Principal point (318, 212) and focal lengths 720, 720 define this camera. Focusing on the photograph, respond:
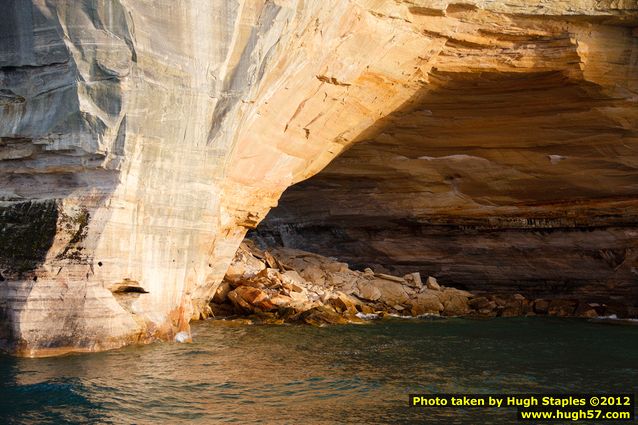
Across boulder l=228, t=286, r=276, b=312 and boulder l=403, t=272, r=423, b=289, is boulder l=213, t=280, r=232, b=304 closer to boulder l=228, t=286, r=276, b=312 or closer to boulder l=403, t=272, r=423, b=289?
boulder l=228, t=286, r=276, b=312

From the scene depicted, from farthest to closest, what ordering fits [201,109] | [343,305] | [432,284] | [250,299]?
[432,284], [343,305], [250,299], [201,109]

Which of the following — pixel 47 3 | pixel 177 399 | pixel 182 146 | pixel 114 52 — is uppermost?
pixel 47 3

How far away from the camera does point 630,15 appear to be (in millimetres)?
13273

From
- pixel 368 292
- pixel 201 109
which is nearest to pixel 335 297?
pixel 368 292

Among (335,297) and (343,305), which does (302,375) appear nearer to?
(343,305)

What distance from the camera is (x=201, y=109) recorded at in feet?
35.1

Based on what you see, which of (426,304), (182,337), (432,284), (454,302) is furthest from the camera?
(432,284)

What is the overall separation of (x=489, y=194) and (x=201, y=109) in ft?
31.2

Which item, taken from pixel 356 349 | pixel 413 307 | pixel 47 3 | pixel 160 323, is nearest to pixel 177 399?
pixel 160 323

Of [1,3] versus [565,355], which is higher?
[1,3]

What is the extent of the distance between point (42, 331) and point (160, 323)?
186 cm

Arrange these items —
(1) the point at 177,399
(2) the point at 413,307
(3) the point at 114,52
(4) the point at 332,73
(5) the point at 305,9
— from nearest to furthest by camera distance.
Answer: (1) the point at 177,399
(3) the point at 114,52
(5) the point at 305,9
(4) the point at 332,73
(2) the point at 413,307

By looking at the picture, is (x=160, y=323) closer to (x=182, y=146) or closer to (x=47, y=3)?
(x=182, y=146)

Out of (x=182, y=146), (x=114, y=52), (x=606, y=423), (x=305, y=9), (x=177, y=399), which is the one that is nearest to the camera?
(x=606, y=423)
